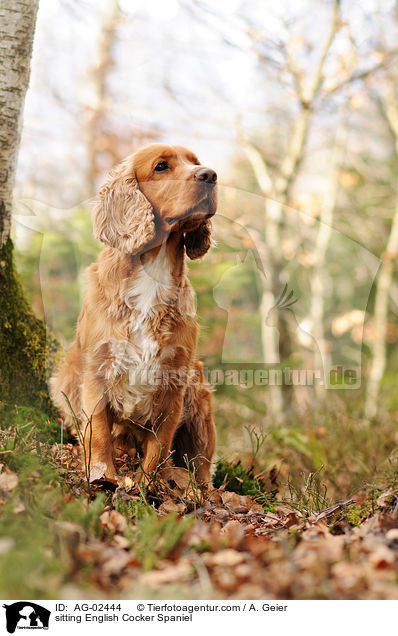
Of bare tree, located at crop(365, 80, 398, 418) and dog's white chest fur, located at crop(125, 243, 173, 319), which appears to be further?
bare tree, located at crop(365, 80, 398, 418)

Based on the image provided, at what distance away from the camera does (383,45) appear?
7.21 m

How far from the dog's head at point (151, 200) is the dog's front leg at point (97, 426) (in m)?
0.83

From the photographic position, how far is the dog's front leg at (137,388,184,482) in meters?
2.96

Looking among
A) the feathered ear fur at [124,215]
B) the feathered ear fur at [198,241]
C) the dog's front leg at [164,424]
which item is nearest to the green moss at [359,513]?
the dog's front leg at [164,424]

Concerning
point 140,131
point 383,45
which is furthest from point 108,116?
point 383,45

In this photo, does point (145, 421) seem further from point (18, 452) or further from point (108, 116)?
point (108, 116)

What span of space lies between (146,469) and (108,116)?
19.2 ft

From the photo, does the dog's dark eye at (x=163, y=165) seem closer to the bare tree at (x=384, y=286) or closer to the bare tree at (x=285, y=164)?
the bare tree at (x=285, y=164)

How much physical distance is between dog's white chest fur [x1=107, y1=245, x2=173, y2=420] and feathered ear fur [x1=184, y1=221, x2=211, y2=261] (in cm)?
18

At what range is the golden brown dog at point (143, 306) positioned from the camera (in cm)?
283

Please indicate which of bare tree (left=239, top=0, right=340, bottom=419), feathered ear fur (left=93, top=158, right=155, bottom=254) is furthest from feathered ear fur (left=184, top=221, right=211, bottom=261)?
bare tree (left=239, top=0, right=340, bottom=419)

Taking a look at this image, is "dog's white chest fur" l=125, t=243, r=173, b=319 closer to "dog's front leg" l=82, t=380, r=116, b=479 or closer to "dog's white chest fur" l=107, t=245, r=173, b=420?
"dog's white chest fur" l=107, t=245, r=173, b=420

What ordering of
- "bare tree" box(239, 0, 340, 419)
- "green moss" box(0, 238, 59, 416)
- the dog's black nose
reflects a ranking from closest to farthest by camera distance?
the dog's black nose → "green moss" box(0, 238, 59, 416) → "bare tree" box(239, 0, 340, 419)

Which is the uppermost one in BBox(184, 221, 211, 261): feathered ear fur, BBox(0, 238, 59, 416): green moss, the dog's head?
the dog's head
